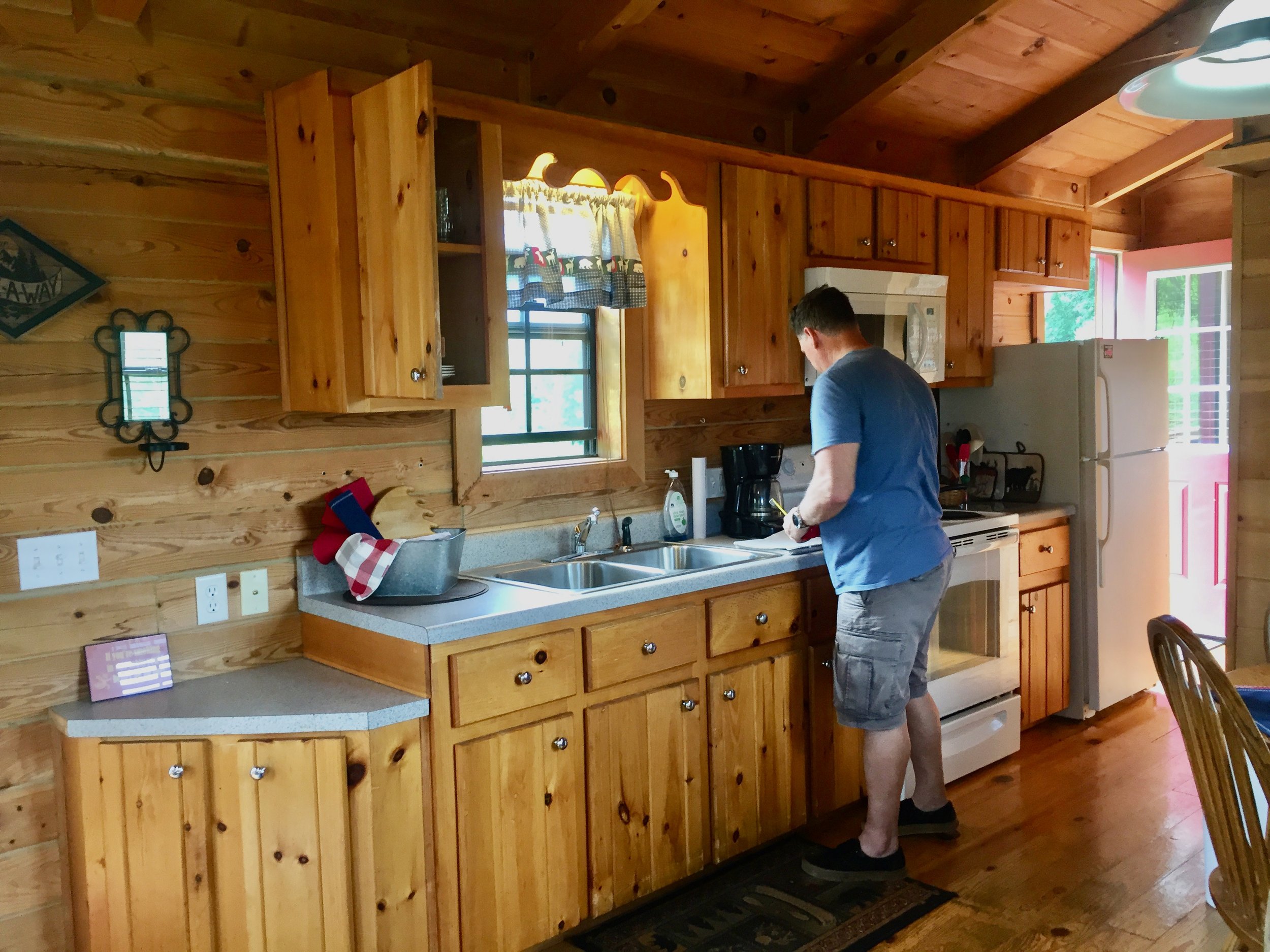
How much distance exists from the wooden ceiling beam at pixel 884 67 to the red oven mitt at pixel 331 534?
223cm

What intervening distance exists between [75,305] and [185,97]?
0.54 meters

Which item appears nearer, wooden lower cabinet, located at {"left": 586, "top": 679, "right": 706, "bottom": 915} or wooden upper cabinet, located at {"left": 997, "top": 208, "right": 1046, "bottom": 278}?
wooden lower cabinet, located at {"left": 586, "top": 679, "right": 706, "bottom": 915}

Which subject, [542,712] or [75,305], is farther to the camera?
[542,712]

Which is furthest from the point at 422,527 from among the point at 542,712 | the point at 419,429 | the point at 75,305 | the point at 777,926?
the point at 777,926

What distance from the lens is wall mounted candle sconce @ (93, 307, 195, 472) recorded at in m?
A: 2.35

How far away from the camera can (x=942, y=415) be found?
4719 mm

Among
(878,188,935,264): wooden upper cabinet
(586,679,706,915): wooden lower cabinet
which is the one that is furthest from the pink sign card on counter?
(878,188,935,264): wooden upper cabinet

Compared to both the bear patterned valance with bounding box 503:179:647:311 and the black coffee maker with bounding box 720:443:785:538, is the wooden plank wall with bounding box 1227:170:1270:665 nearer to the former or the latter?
the black coffee maker with bounding box 720:443:785:538

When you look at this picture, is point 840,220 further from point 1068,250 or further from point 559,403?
point 1068,250

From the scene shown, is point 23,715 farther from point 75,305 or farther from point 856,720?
point 856,720

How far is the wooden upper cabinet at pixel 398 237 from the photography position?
2.27m

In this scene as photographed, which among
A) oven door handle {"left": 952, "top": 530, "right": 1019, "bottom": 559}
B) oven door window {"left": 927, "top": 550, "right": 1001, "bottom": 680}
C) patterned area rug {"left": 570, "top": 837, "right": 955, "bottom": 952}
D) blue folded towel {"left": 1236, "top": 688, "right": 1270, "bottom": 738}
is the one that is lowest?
patterned area rug {"left": 570, "top": 837, "right": 955, "bottom": 952}

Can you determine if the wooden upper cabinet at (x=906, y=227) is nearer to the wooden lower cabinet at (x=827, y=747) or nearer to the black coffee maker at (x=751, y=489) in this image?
the black coffee maker at (x=751, y=489)

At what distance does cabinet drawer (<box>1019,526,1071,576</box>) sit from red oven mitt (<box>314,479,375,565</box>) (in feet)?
8.00
